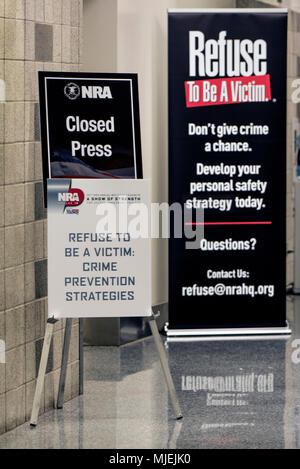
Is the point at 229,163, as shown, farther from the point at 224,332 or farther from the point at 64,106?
the point at 64,106

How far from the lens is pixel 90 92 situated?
4.49 m

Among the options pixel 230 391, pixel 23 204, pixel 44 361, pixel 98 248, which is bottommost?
pixel 230 391

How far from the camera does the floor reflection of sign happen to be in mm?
4352

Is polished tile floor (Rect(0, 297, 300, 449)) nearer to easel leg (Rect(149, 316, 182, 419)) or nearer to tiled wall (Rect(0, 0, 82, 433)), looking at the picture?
easel leg (Rect(149, 316, 182, 419))

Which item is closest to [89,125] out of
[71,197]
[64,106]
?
[64,106]

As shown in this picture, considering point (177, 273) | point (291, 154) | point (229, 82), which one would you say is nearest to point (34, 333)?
point (177, 273)

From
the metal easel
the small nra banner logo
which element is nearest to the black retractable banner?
the small nra banner logo

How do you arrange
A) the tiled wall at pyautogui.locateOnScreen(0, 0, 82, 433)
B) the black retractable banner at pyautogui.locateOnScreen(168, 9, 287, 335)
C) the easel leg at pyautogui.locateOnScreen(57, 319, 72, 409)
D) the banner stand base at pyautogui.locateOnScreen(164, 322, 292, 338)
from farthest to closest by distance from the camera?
the banner stand base at pyautogui.locateOnScreen(164, 322, 292, 338), the black retractable banner at pyautogui.locateOnScreen(168, 9, 287, 335), the easel leg at pyautogui.locateOnScreen(57, 319, 72, 409), the tiled wall at pyautogui.locateOnScreen(0, 0, 82, 433)

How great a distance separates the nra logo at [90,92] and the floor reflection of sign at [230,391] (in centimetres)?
157

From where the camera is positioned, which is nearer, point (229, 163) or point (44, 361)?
point (44, 361)

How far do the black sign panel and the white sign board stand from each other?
0.09m

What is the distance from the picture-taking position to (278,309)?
651 cm

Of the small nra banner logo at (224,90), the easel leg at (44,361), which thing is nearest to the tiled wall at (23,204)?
the easel leg at (44,361)

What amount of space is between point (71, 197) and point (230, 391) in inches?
58.5
